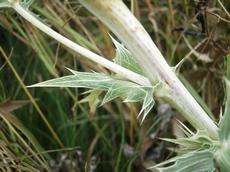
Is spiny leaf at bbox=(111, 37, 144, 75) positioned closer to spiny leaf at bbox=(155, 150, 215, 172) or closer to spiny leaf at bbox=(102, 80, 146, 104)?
spiny leaf at bbox=(102, 80, 146, 104)

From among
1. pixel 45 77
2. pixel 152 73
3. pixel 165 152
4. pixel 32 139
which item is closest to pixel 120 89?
pixel 152 73

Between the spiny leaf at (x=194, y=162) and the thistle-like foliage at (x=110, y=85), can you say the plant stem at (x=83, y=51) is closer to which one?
the thistle-like foliage at (x=110, y=85)

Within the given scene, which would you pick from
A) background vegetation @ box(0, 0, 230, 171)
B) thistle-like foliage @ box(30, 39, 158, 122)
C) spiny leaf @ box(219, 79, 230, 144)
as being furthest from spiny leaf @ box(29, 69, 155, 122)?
background vegetation @ box(0, 0, 230, 171)

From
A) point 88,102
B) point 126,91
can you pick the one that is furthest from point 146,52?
point 88,102

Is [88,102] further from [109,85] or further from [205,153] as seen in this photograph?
[205,153]

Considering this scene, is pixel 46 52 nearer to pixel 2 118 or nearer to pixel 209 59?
pixel 2 118


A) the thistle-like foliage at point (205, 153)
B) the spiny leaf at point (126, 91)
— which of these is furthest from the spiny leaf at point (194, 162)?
the spiny leaf at point (126, 91)
